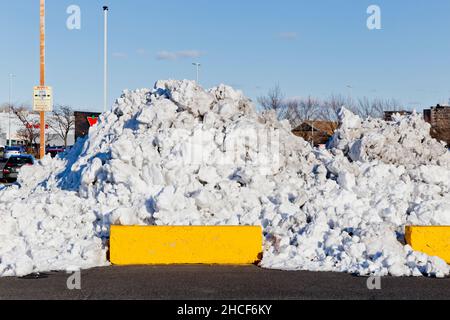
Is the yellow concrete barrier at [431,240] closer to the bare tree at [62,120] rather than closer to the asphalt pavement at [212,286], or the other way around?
the asphalt pavement at [212,286]

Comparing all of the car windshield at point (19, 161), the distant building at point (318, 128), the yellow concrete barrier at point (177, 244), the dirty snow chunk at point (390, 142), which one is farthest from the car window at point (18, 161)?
the yellow concrete barrier at point (177, 244)

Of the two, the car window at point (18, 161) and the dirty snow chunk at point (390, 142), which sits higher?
the dirty snow chunk at point (390, 142)

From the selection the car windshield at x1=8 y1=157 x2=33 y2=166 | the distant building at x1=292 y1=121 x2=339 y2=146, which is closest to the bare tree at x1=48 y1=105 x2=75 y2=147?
the distant building at x1=292 y1=121 x2=339 y2=146

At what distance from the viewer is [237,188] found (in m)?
12.2

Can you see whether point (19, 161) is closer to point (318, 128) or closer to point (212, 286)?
point (318, 128)

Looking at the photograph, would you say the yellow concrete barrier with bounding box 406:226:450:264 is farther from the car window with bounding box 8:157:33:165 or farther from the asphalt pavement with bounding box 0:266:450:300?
the car window with bounding box 8:157:33:165

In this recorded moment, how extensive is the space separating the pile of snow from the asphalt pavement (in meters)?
0.53

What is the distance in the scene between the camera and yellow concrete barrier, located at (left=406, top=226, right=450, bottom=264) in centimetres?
1030

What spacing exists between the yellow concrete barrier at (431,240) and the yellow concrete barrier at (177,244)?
222 cm

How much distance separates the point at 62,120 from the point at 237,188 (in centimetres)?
6710

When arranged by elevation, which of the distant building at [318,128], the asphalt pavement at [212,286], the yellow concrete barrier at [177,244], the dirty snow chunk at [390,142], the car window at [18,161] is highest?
the distant building at [318,128]

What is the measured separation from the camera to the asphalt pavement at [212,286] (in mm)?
8078

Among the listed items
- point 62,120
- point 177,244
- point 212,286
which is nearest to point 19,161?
point 177,244
